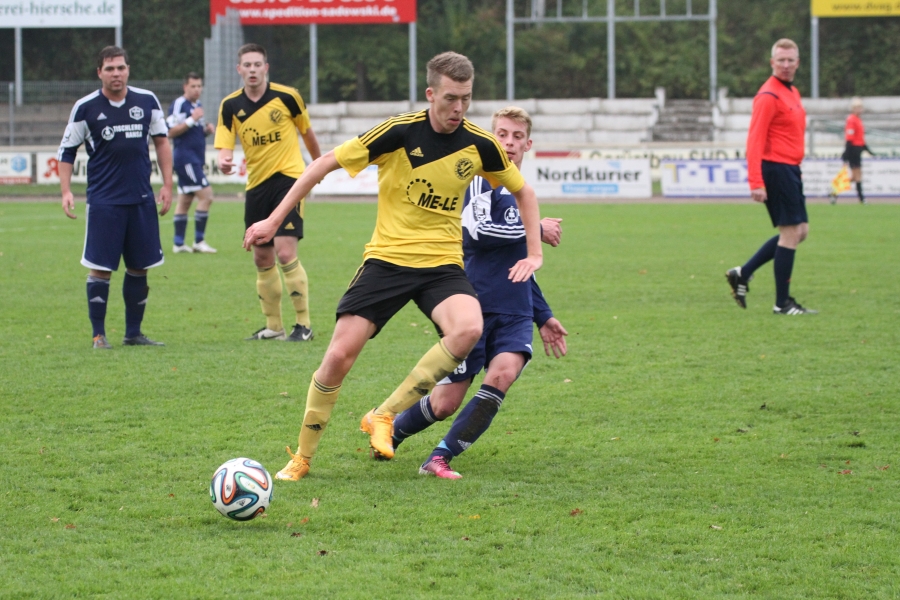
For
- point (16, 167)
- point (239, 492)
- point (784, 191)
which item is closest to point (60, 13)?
point (16, 167)

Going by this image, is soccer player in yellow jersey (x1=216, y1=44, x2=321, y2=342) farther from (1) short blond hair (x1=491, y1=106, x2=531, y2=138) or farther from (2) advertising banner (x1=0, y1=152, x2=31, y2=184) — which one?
(2) advertising banner (x1=0, y1=152, x2=31, y2=184)

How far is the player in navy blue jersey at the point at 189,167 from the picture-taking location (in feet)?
48.3

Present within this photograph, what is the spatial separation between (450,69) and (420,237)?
0.74m

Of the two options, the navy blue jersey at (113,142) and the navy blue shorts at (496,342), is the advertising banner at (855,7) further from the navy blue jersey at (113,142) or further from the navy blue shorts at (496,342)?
the navy blue shorts at (496,342)

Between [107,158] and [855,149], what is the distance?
61.5ft

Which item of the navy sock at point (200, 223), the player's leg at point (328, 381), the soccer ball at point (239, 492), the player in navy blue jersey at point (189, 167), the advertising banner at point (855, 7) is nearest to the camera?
the soccer ball at point (239, 492)

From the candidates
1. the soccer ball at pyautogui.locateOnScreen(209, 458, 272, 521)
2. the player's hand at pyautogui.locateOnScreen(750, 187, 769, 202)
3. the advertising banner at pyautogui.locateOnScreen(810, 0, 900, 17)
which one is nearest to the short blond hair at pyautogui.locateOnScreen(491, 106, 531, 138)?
the soccer ball at pyautogui.locateOnScreen(209, 458, 272, 521)

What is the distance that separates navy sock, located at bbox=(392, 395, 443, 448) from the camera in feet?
16.9

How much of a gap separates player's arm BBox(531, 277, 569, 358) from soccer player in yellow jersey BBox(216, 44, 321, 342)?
11.5 ft

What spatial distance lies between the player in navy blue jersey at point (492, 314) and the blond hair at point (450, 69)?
54 cm

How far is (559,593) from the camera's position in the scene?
352 cm

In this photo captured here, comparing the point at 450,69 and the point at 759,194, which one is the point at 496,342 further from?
the point at 759,194

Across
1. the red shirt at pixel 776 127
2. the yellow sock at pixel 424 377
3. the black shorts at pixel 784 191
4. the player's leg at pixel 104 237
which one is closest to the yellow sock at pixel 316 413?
the yellow sock at pixel 424 377

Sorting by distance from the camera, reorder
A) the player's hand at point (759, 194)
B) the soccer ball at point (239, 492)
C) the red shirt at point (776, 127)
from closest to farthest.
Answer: the soccer ball at point (239, 492), the player's hand at point (759, 194), the red shirt at point (776, 127)
